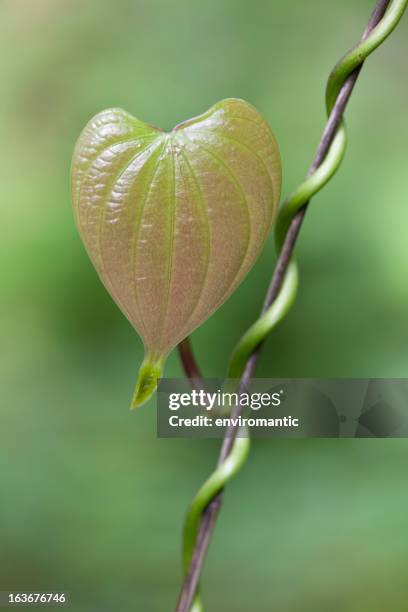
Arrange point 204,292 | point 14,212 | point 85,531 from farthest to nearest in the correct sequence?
point 14,212, point 85,531, point 204,292

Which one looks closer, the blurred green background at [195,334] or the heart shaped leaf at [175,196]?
the heart shaped leaf at [175,196]

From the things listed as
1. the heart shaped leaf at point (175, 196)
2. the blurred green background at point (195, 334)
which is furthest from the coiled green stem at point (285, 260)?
the blurred green background at point (195, 334)

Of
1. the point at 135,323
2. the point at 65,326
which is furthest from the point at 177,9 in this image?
the point at 135,323

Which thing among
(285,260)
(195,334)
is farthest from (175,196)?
(195,334)

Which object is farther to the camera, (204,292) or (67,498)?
(67,498)

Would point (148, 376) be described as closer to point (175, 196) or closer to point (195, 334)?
point (175, 196)

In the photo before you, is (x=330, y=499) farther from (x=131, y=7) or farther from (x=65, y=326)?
(x=131, y=7)

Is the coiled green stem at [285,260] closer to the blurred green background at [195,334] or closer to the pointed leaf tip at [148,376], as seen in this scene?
the pointed leaf tip at [148,376]
